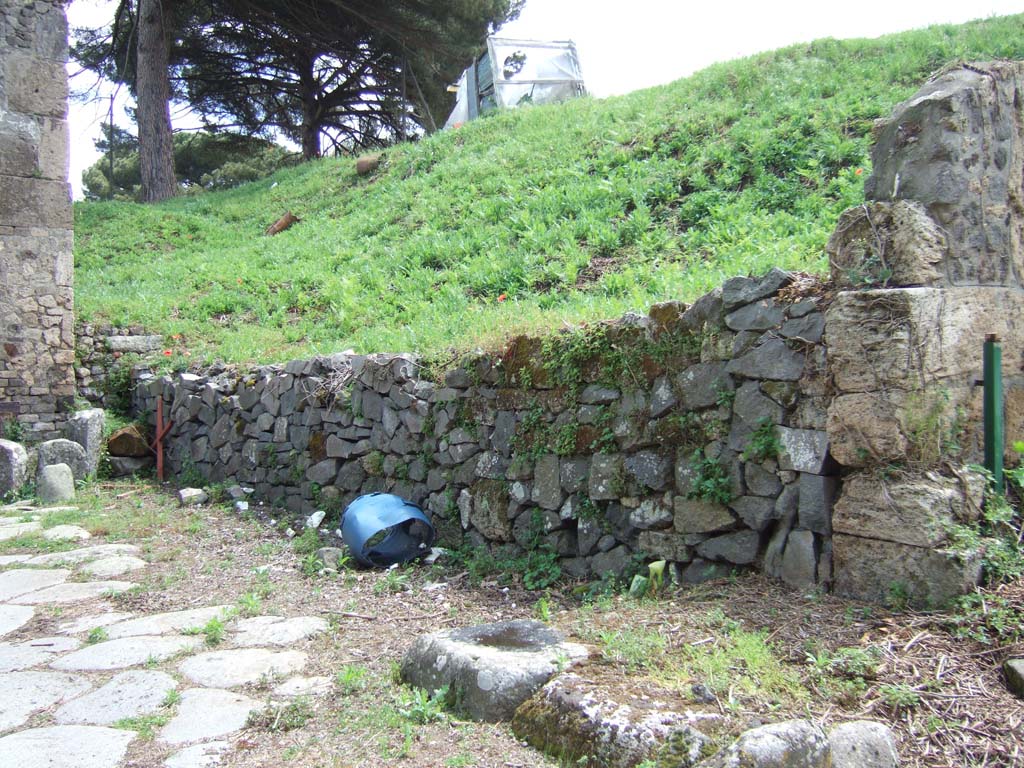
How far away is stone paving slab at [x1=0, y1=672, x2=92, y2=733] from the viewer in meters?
3.37

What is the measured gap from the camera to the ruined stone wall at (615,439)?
153 inches

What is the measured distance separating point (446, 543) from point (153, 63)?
1610 centimetres

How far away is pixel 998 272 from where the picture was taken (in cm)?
396

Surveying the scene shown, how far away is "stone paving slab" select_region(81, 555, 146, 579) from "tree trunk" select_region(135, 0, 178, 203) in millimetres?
14615

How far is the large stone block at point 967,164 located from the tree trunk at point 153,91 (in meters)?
17.5

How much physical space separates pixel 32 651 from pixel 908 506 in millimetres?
4355

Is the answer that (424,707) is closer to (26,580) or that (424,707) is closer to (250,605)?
(250,605)

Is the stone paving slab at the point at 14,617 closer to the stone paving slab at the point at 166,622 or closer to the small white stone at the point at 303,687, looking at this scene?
the stone paving slab at the point at 166,622

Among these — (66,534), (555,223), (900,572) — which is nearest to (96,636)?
(66,534)

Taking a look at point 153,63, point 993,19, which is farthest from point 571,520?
point 153,63

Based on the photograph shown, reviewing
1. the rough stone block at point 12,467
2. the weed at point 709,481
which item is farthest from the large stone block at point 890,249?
the rough stone block at point 12,467

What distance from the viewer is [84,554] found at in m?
6.15

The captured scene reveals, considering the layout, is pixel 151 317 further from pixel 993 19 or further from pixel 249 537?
pixel 993 19

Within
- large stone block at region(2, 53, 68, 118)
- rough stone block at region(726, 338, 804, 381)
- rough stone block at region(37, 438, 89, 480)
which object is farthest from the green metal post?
large stone block at region(2, 53, 68, 118)
